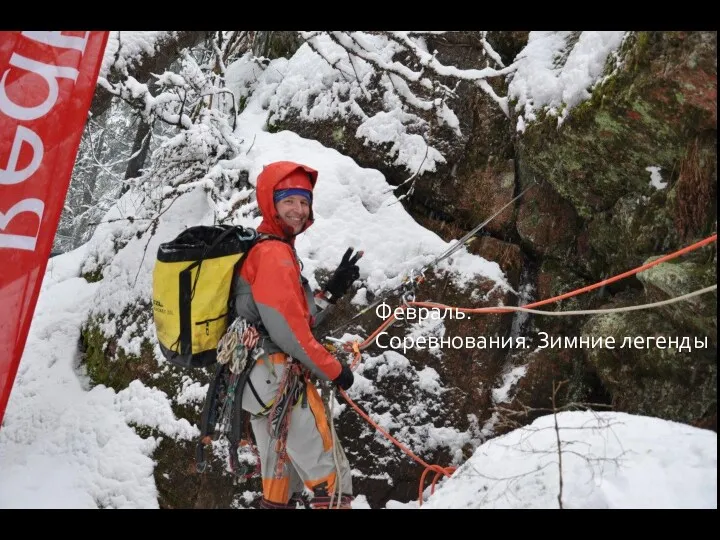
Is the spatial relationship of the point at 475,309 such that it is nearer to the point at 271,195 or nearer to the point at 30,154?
the point at 271,195

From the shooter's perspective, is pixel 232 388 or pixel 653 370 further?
pixel 653 370

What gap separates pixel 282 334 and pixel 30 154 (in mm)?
2022

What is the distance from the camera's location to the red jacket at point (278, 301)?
11.4 ft

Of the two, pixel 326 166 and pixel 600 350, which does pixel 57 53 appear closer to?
pixel 326 166

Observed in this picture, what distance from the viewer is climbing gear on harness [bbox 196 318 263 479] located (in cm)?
366

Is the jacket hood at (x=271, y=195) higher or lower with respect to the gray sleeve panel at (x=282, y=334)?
higher

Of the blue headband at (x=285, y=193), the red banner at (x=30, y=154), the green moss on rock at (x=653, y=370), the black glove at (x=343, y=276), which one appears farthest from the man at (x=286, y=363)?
the green moss on rock at (x=653, y=370)

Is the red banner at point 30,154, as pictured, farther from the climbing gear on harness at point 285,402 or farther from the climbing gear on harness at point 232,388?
the climbing gear on harness at point 285,402

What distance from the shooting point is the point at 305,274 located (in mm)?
5645

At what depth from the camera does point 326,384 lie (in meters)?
4.42

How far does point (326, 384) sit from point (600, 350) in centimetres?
210

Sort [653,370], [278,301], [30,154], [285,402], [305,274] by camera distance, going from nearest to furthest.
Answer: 1. [278,301]
2. [285,402]
3. [30,154]
4. [653,370]
5. [305,274]

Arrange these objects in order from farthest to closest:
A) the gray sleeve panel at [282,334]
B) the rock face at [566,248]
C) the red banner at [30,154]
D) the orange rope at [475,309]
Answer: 1. the red banner at [30,154]
2. the rock face at [566,248]
3. the gray sleeve panel at [282,334]
4. the orange rope at [475,309]

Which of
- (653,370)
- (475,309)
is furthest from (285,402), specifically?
(653,370)
